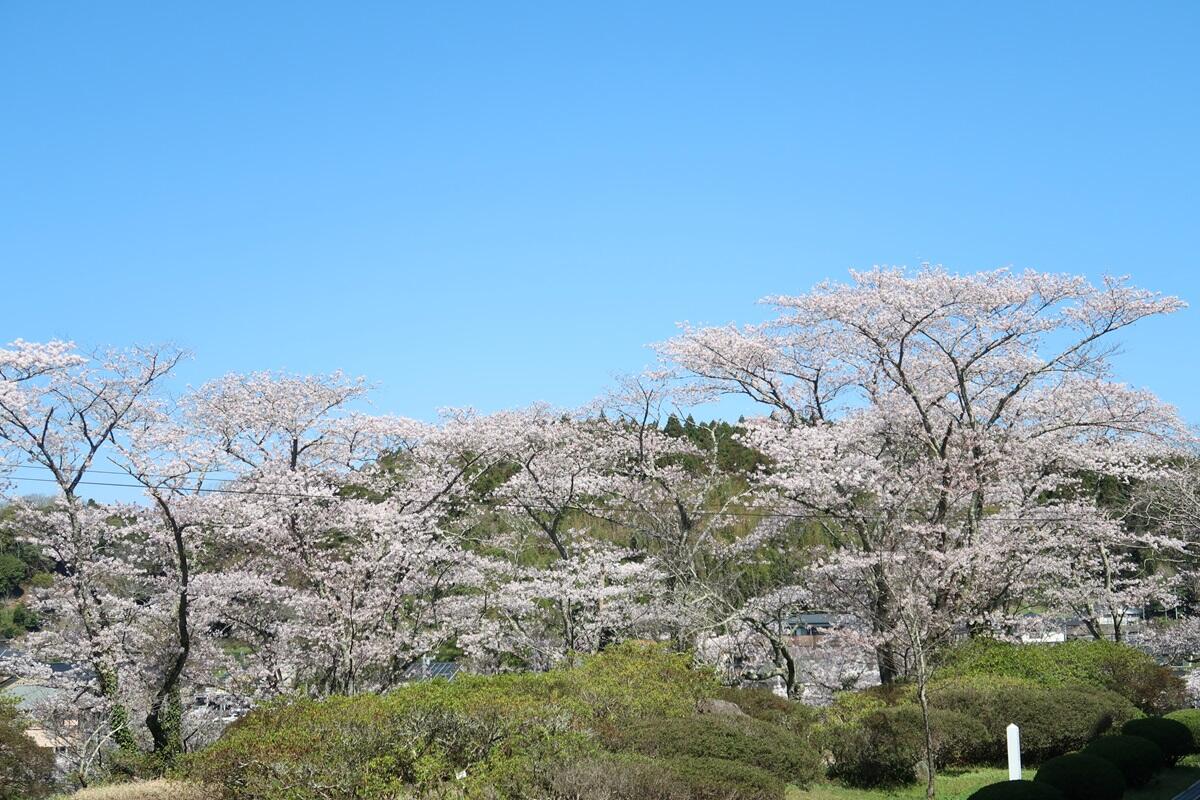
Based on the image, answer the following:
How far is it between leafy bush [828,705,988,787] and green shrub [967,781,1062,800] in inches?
140

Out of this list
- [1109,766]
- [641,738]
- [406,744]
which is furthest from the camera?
[1109,766]

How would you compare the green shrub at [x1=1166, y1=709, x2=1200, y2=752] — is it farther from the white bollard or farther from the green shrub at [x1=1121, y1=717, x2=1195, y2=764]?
the white bollard

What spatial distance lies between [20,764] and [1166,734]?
59.6ft

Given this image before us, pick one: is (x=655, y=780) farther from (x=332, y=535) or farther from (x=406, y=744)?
(x=332, y=535)

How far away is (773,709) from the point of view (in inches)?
626

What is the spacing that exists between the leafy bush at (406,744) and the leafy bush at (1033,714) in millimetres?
5341

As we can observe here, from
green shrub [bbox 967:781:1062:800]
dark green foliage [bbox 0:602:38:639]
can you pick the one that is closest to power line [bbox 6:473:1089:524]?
green shrub [bbox 967:781:1062:800]

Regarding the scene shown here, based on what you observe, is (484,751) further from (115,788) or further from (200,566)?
(200,566)

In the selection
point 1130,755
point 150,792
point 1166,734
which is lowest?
point 150,792

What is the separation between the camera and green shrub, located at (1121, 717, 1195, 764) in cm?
1423

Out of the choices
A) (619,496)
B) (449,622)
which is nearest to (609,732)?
(449,622)

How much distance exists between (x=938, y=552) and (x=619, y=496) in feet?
27.3

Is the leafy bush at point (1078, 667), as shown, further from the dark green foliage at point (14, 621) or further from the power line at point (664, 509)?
the dark green foliage at point (14, 621)

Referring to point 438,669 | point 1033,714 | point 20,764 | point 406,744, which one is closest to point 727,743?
point 406,744
